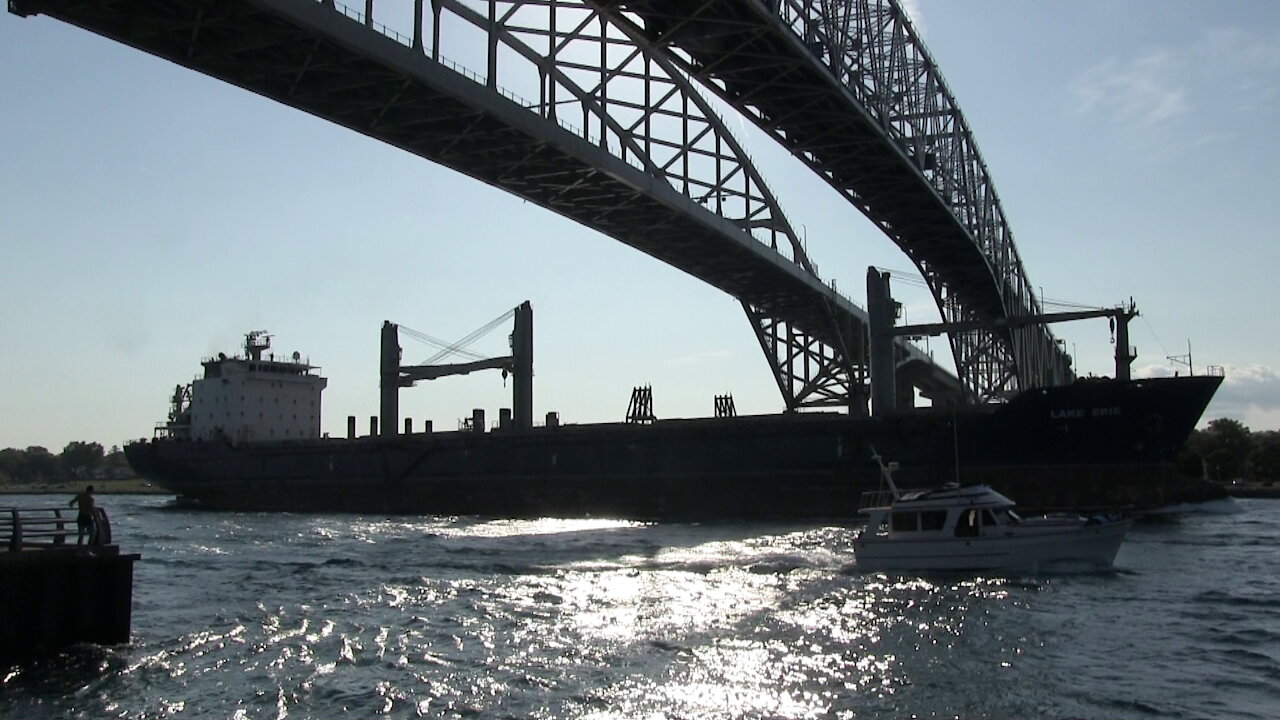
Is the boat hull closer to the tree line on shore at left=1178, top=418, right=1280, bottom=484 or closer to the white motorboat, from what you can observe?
the white motorboat

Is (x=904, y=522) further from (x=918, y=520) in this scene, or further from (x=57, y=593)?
(x=57, y=593)

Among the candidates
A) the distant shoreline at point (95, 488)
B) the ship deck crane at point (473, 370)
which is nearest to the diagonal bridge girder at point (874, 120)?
the ship deck crane at point (473, 370)

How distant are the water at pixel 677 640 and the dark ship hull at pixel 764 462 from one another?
10.5m

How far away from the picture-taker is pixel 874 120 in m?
39.3

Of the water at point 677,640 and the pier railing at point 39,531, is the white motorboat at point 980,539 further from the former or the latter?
the pier railing at point 39,531

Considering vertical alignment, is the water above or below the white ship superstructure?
below

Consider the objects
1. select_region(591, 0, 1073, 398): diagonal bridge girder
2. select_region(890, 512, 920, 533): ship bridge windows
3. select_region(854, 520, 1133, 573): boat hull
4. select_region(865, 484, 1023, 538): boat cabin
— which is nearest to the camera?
select_region(854, 520, 1133, 573): boat hull

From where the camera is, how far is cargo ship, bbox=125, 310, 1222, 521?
3878 centimetres

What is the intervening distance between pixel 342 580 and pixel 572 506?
78.7 feet

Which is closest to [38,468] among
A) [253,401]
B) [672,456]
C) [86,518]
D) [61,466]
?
[61,466]

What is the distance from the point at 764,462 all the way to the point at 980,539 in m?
20.7

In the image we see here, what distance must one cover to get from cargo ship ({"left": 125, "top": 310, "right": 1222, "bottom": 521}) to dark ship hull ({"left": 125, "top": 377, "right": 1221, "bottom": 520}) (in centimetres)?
7

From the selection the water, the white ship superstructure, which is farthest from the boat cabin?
the white ship superstructure

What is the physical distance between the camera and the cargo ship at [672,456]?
3878 centimetres
